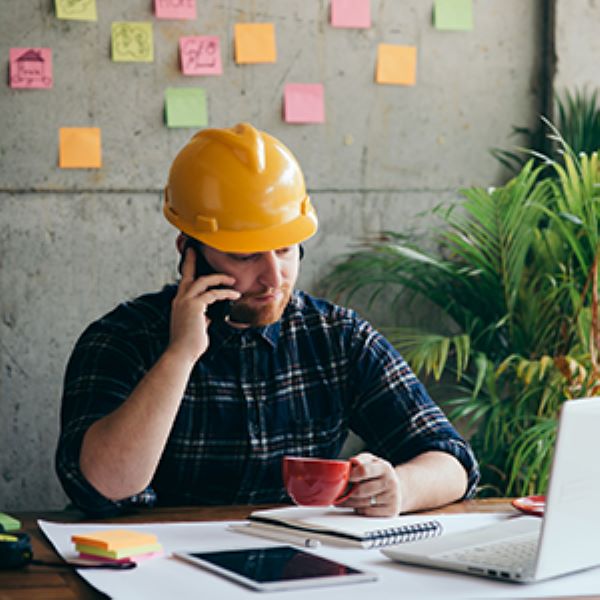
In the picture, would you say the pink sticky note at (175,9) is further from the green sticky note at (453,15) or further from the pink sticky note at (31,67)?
the green sticky note at (453,15)

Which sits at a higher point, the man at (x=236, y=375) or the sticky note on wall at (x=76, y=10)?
the sticky note on wall at (x=76, y=10)

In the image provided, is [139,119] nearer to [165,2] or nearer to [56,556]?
[165,2]

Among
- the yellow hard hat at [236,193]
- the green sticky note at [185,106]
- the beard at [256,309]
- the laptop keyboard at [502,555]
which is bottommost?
the laptop keyboard at [502,555]

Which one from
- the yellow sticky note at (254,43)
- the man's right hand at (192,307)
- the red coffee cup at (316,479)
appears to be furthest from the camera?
the yellow sticky note at (254,43)

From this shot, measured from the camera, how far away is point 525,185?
2.95 metres

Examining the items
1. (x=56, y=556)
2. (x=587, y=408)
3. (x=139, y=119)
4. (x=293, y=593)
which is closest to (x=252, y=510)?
(x=56, y=556)

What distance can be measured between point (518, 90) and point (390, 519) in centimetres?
201

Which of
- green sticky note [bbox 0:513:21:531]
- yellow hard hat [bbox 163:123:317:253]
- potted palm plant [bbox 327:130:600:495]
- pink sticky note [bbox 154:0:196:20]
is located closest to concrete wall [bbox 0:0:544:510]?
pink sticky note [bbox 154:0:196:20]

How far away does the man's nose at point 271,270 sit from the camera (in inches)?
79.9

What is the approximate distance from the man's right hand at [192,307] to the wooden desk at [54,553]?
0.89 feet

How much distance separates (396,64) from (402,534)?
6.44 ft

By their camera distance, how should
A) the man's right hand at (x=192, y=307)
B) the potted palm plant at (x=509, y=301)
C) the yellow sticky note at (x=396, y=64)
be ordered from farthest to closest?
the yellow sticky note at (x=396, y=64) < the potted palm plant at (x=509, y=301) < the man's right hand at (x=192, y=307)

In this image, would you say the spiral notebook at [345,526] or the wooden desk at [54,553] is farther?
the spiral notebook at [345,526]

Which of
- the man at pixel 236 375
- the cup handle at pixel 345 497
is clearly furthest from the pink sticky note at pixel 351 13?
the cup handle at pixel 345 497
